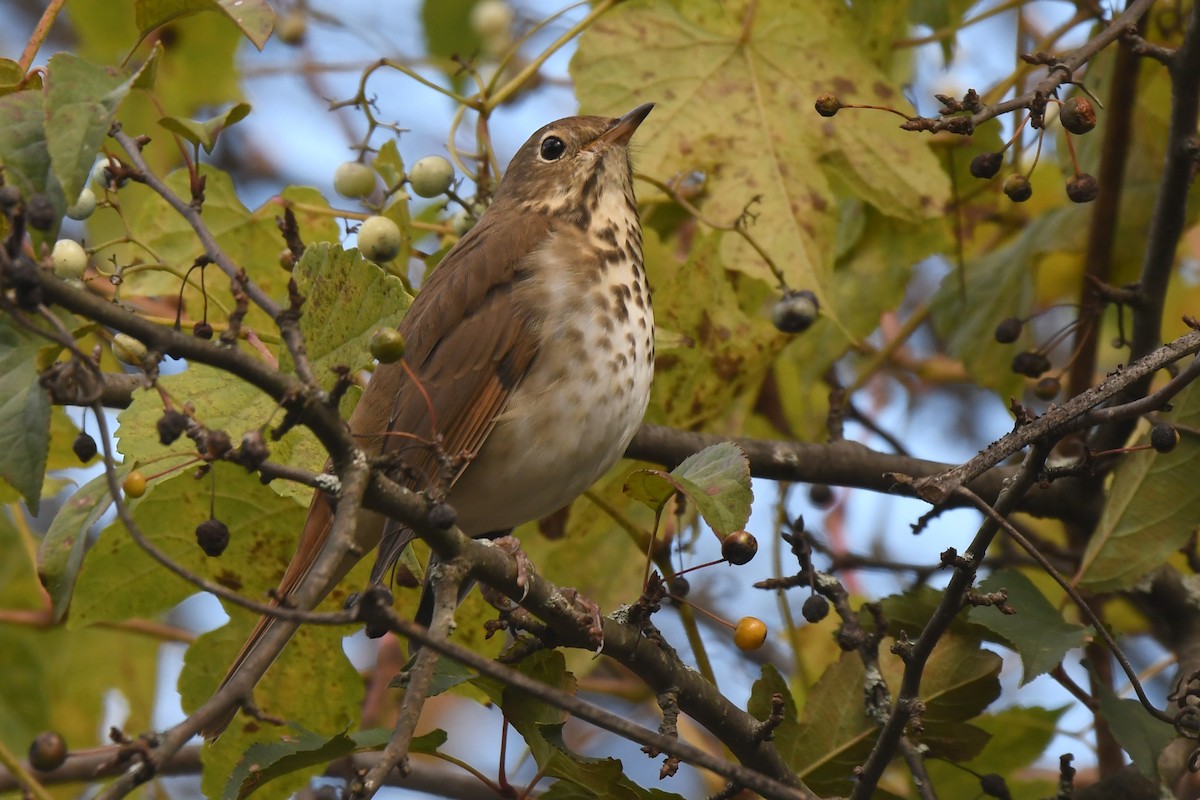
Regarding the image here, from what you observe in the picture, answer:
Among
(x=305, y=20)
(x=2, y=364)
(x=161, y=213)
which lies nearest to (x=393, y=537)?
(x=2, y=364)

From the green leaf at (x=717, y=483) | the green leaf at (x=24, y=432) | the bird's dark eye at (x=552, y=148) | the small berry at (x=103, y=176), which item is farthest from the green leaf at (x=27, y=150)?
the bird's dark eye at (x=552, y=148)

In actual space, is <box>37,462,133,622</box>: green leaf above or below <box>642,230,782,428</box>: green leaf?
below

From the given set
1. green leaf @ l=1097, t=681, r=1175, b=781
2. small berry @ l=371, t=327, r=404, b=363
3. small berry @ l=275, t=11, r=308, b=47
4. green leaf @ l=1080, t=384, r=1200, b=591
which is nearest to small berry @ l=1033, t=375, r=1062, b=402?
green leaf @ l=1080, t=384, r=1200, b=591

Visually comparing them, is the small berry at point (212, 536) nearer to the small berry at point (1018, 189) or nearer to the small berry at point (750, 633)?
the small berry at point (750, 633)

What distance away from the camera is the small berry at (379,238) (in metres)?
3.34

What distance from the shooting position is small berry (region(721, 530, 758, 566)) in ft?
8.15

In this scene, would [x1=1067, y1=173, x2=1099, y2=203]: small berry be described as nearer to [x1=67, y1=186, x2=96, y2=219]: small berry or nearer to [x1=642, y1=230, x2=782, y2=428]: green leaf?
[x1=642, y1=230, x2=782, y2=428]: green leaf

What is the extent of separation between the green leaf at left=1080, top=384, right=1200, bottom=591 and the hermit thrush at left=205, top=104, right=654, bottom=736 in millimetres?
1199

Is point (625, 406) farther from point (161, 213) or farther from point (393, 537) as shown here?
point (161, 213)

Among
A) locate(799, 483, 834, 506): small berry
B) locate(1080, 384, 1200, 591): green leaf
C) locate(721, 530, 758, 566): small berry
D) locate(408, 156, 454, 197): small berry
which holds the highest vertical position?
locate(799, 483, 834, 506): small berry

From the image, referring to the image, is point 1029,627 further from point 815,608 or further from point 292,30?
point 292,30

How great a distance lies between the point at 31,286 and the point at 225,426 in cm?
112

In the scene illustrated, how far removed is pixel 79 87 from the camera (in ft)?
7.03

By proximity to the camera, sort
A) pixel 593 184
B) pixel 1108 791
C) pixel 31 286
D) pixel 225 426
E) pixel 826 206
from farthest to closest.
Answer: pixel 593 184 → pixel 826 206 → pixel 1108 791 → pixel 225 426 → pixel 31 286
